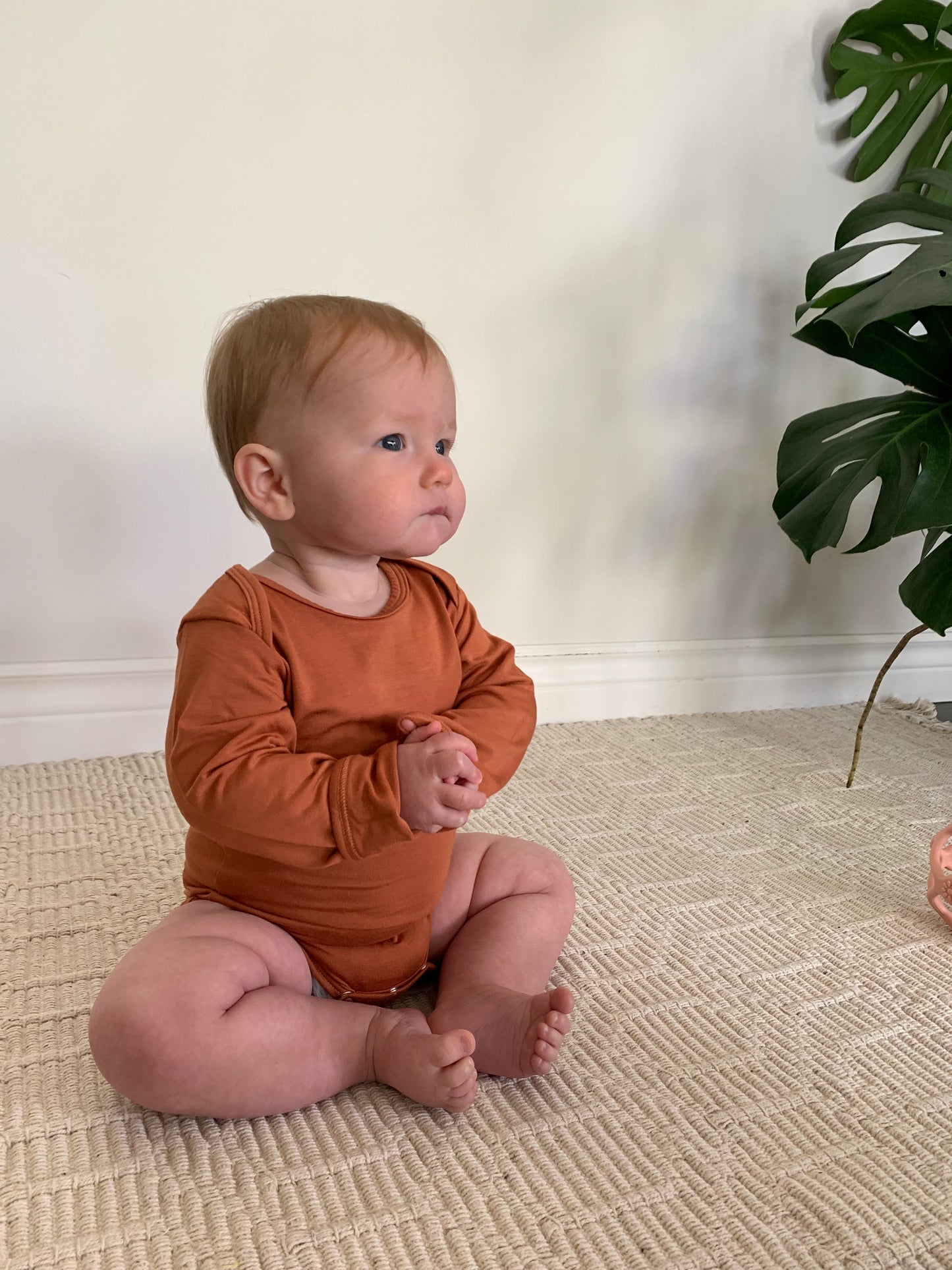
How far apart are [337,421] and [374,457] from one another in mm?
35

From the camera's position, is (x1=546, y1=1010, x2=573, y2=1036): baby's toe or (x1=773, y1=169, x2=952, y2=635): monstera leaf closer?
(x1=546, y1=1010, x2=573, y2=1036): baby's toe

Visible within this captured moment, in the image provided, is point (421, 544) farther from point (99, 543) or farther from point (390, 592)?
point (99, 543)

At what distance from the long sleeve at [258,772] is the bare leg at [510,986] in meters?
0.17

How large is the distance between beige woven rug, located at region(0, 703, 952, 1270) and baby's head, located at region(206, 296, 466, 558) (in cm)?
41

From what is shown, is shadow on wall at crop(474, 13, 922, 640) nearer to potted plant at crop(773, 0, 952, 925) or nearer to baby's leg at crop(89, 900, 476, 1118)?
potted plant at crop(773, 0, 952, 925)

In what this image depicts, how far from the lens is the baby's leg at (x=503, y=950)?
73 cm

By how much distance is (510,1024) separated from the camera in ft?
2.42

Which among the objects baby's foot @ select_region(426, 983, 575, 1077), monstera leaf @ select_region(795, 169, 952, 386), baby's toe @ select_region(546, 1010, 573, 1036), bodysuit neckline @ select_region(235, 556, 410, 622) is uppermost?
monstera leaf @ select_region(795, 169, 952, 386)

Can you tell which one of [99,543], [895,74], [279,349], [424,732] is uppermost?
[895,74]

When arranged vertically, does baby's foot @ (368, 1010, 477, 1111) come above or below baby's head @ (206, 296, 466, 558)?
below

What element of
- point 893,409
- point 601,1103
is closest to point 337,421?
point 601,1103

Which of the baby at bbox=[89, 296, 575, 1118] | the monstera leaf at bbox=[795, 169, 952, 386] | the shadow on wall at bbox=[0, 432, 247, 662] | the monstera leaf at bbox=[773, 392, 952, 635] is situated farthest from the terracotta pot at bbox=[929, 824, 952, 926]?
the shadow on wall at bbox=[0, 432, 247, 662]

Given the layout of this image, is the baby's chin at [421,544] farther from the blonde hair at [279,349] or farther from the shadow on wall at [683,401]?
the shadow on wall at [683,401]

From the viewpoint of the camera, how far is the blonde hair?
73 cm
